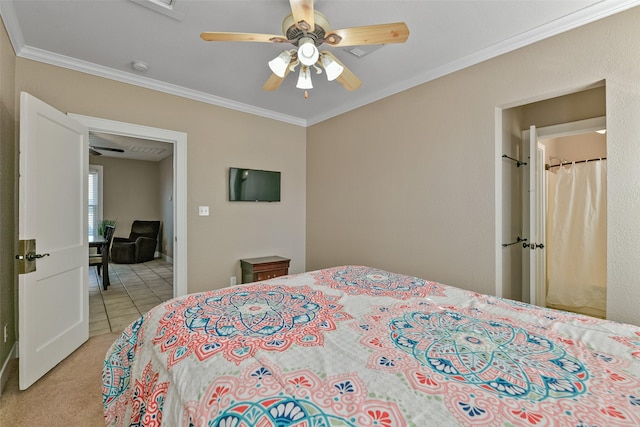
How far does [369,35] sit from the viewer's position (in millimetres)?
1647

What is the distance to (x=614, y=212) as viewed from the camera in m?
1.87

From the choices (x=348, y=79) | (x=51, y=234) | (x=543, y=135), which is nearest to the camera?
(x=348, y=79)

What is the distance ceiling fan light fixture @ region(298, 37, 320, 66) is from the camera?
1742 mm

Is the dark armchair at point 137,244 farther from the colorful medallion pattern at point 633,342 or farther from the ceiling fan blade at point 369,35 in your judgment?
the colorful medallion pattern at point 633,342

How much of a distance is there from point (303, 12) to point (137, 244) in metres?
→ 6.67

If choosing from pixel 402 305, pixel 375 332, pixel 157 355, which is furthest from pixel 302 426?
pixel 402 305

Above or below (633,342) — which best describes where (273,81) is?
above

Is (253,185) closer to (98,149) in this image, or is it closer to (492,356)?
(492,356)

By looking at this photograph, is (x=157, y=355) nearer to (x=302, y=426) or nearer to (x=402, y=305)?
(x=302, y=426)

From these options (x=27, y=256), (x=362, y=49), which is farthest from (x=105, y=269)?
(x=362, y=49)

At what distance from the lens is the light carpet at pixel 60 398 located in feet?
5.74

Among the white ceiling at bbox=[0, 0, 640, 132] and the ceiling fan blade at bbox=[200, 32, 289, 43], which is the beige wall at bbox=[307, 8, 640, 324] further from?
the ceiling fan blade at bbox=[200, 32, 289, 43]

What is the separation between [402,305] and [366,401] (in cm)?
82

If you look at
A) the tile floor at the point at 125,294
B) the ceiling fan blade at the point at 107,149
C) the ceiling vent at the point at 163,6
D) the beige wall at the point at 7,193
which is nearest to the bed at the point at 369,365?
the beige wall at the point at 7,193
